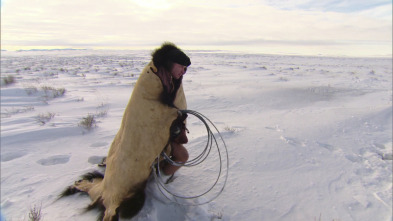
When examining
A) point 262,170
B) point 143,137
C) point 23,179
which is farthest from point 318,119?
point 23,179

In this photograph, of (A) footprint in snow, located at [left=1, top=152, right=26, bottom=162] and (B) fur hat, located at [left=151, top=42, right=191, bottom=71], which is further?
(A) footprint in snow, located at [left=1, top=152, right=26, bottom=162]

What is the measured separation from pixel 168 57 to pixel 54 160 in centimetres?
234

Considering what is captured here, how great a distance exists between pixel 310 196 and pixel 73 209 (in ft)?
7.72

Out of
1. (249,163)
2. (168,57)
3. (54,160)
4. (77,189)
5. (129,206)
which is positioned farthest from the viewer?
(54,160)

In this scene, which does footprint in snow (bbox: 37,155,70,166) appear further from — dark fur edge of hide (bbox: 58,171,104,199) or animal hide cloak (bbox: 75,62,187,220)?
animal hide cloak (bbox: 75,62,187,220)

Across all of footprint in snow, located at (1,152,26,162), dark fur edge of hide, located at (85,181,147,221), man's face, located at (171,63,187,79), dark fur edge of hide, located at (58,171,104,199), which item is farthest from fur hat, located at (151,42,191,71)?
footprint in snow, located at (1,152,26,162)

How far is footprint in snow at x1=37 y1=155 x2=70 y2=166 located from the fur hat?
6.95 ft

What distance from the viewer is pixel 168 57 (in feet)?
6.94

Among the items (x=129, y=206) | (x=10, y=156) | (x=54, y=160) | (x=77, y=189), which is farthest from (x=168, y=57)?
(x=10, y=156)

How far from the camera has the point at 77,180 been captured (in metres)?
2.68

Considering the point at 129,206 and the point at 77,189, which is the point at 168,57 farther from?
the point at 77,189

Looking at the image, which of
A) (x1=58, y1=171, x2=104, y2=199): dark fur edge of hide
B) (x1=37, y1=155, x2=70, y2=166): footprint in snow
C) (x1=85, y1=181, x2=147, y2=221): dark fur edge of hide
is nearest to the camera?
(x1=85, y1=181, x2=147, y2=221): dark fur edge of hide

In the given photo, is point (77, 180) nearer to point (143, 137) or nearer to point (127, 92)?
point (143, 137)

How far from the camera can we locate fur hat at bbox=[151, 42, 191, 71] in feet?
6.81
